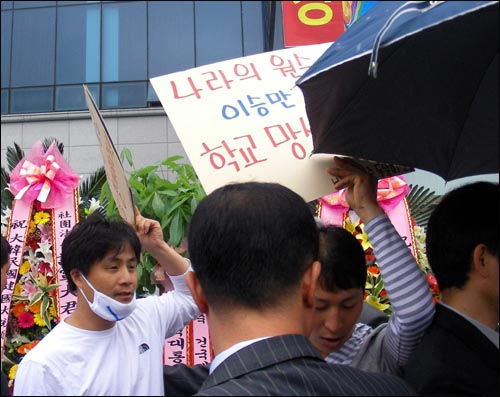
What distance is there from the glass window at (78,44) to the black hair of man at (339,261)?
11614 mm

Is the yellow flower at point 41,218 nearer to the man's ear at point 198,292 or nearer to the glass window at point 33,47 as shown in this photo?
the man's ear at point 198,292

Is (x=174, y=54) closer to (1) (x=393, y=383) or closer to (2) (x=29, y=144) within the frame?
(2) (x=29, y=144)

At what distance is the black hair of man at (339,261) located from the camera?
183cm

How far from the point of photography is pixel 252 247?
122 cm

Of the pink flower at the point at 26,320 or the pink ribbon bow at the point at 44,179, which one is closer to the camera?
the pink flower at the point at 26,320

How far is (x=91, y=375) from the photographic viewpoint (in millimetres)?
1538

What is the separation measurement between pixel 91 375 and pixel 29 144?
11.4 meters

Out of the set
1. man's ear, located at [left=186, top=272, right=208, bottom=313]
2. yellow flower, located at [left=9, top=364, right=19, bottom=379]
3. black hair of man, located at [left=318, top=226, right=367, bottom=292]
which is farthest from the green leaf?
man's ear, located at [left=186, top=272, right=208, bottom=313]

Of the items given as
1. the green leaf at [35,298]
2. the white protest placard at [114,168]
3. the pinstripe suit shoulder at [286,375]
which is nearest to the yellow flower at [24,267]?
the green leaf at [35,298]

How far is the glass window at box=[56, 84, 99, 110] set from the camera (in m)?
12.8

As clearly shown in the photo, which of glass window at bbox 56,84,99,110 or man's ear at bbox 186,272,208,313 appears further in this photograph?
glass window at bbox 56,84,99,110

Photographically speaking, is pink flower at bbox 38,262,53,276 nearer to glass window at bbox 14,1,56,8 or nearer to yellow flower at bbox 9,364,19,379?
yellow flower at bbox 9,364,19,379

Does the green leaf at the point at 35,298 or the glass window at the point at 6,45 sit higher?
the glass window at the point at 6,45

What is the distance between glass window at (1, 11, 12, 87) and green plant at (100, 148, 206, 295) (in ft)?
32.3
